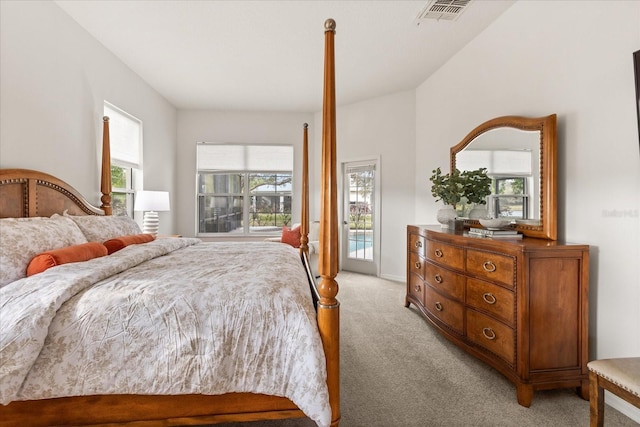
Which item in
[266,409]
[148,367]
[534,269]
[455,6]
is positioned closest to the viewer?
[148,367]

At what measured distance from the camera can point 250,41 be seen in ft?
11.0

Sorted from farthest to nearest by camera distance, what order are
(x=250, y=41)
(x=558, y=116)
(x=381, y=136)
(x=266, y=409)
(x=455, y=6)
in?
(x=381, y=136) → (x=250, y=41) → (x=455, y=6) → (x=558, y=116) → (x=266, y=409)

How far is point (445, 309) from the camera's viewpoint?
2.65 meters

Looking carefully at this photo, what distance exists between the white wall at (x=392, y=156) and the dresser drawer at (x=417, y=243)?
4.41ft

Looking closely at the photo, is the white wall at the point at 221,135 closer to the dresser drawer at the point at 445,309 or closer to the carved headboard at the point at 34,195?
the carved headboard at the point at 34,195

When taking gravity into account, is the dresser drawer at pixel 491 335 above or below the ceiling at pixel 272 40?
below

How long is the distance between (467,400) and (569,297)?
0.85 meters

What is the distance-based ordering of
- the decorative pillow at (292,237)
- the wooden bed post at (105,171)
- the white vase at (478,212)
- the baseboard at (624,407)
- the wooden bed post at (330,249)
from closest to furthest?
the wooden bed post at (330,249)
the baseboard at (624,407)
the white vase at (478,212)
the wooden bed post at (105,171)
the decorative pillow at (292,237)

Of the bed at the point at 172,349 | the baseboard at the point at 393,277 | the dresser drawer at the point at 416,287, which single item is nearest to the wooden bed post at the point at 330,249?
the bed at the point at 172,349

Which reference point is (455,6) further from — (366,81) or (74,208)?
(74,208)

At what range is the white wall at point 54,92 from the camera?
2.34 metres

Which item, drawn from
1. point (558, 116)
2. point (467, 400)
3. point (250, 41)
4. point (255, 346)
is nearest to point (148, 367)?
point (255, 346)

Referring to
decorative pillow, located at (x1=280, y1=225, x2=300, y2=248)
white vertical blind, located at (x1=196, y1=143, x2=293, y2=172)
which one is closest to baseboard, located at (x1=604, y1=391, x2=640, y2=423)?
decorative pillow, located at (x1=280, y1=225, x2=300, y2=248)

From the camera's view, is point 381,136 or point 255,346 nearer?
point 255,346
